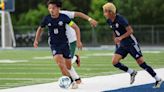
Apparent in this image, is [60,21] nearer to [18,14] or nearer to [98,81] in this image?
[98,81]

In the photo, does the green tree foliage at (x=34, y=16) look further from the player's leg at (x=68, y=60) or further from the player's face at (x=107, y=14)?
the player's face at (x=107, y=14)

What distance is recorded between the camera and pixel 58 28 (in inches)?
493

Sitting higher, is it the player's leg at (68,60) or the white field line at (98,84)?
the player's leg at (68,60)

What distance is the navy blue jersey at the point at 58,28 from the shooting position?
1251 centimetres

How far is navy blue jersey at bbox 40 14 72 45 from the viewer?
41.0 ft

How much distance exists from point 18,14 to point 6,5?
27.5 m

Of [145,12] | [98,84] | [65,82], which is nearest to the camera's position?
[65,82]

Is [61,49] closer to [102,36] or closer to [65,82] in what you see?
[65,82]

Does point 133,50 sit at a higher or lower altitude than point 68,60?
higher

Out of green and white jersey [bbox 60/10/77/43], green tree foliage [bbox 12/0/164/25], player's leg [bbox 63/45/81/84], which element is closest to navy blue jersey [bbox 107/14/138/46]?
green and white jersey [bbox 60/10/77/43]

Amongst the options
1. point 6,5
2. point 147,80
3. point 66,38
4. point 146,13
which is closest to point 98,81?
A: point 147,80

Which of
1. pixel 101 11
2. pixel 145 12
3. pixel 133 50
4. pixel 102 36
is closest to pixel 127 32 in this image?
pixel 133 50

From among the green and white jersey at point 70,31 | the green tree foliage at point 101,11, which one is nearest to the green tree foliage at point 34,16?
the green tree foliage at point 101,11

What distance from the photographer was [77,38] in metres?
12.9
